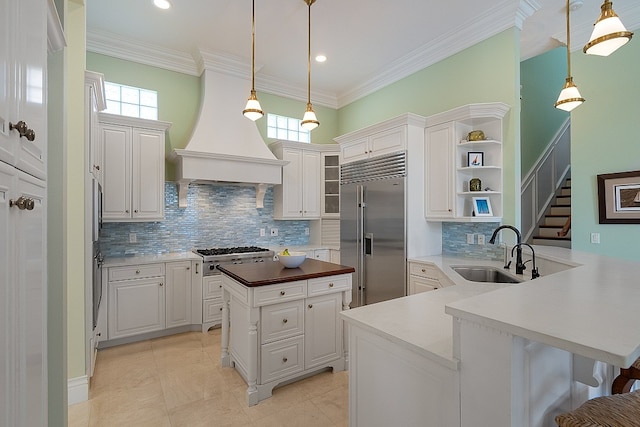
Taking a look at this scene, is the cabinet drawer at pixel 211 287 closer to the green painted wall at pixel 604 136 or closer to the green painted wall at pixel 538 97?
the green painted wall at pixel 604 136

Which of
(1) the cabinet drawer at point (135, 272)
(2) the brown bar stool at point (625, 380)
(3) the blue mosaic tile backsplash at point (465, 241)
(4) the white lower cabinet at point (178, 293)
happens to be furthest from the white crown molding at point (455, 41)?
(1) the cabinet drawer at point (135, 272)

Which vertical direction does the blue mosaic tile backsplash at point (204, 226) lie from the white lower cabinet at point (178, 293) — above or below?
above

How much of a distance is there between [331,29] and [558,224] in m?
4.60

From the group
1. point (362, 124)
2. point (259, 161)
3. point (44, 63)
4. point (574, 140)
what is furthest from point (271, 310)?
point (574, 140)

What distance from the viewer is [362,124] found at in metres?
5.18

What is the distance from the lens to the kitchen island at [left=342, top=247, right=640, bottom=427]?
0.85 metres

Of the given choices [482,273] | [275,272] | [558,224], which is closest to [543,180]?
[558,224]

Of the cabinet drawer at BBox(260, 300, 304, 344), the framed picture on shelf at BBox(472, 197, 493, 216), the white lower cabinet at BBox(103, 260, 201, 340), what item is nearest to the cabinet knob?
the cabinet drawer at BBox(260, 300, 304, 344)

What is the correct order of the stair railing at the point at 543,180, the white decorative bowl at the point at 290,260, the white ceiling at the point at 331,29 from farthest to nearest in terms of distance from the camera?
the stair railing at the point at 543,180 < the white ceiling at the point at 331,29 < the white decorative bowl at the point at 290,260

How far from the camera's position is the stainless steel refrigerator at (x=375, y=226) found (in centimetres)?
359

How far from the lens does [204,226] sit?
4.35 m

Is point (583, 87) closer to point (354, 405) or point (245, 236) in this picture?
point (354, 405)

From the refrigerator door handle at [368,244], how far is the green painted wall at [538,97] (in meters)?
3.33

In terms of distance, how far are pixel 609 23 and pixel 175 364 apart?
4008mm
